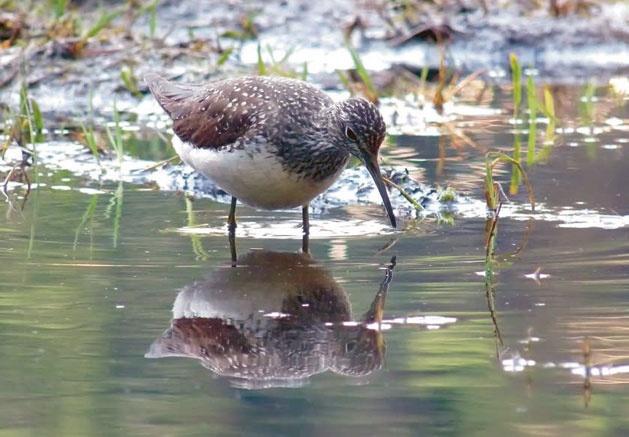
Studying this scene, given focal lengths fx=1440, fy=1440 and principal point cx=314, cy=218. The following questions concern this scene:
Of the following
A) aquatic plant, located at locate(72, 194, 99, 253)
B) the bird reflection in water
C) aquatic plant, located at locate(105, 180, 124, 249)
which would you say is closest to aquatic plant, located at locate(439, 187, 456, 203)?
the bird reflection in water

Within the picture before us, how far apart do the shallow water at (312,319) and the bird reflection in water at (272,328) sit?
0.5 inches

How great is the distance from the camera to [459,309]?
591 cm

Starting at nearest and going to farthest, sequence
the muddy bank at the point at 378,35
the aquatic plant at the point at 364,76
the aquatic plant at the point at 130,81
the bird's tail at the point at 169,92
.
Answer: the bird's tail at the point at 169,92 < the aquatic plant at the point at 364,76 < the aquatic plant at the point at 130,81 < the muddy bank at the point at 378,35

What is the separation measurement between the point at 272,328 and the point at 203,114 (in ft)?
8.72

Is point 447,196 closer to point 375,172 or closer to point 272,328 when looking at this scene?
point 375,172

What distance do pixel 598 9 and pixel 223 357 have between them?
1075cm

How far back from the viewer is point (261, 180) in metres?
7.36

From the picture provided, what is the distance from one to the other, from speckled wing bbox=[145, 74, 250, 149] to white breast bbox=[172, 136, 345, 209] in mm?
126

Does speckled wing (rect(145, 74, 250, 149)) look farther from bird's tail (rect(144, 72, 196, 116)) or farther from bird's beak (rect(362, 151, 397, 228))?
bird's beak (rect(362, 151, 397, 228))

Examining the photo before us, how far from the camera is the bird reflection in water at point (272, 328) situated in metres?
5.16

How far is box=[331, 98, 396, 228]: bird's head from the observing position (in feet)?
23.5

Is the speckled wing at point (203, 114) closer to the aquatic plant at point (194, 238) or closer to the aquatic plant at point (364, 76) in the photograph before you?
the aquatic plant at point (194, 238)

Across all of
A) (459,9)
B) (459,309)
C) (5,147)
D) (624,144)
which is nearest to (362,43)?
(459,9)

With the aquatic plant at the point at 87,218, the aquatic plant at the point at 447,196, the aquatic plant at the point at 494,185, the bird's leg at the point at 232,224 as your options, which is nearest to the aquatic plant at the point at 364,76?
the aquatic plant at the point at 447,196
